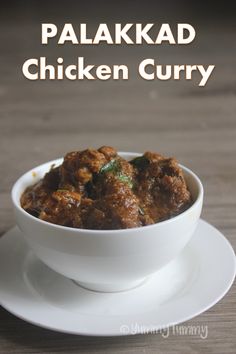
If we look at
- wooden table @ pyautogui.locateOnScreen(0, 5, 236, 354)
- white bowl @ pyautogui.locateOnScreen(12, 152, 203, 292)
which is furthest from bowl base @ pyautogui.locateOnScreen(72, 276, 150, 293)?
wooden table @ pyautogui.locateOnScreen(0, 5, 236, 354)

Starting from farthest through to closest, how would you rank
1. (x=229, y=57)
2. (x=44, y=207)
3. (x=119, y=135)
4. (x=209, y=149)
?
1. (x=229, y=57)
2. (x=119, y=135)
3. (x=209, y=149)
4. (x=44, y=207)

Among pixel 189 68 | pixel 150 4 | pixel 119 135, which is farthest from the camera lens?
pixel 150 4

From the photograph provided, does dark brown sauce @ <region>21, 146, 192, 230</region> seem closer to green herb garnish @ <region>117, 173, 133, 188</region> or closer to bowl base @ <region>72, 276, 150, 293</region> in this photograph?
green herb garnish @ <region>117, 173, 133, 188</region>

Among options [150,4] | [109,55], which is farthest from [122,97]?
[150,4]

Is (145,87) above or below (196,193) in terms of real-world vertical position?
below

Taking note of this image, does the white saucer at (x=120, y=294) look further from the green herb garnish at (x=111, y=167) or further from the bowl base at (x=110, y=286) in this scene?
the green herb garnish at (x=111, y=167)

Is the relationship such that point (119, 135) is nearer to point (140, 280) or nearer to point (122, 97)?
point (122, 97)
